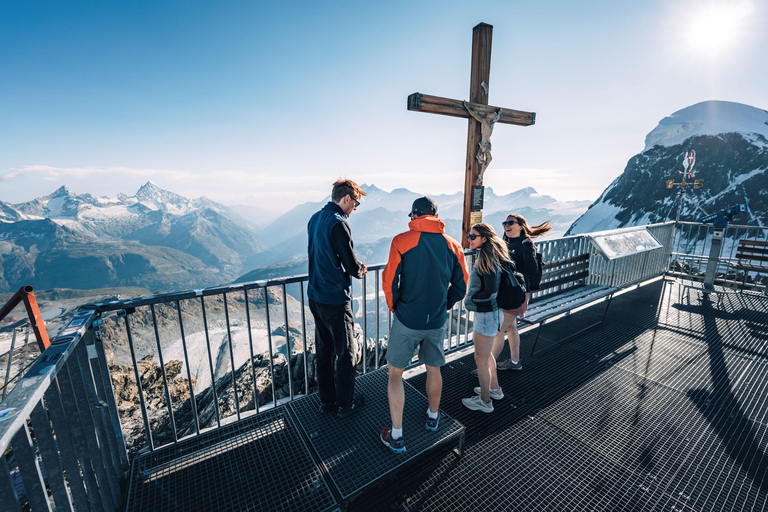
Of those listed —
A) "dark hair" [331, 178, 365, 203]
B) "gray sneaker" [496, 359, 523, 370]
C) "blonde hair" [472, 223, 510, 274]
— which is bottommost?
"gray sneaker" [496, 359, 523, 370]

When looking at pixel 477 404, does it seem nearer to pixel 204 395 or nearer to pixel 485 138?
pixel 485 138

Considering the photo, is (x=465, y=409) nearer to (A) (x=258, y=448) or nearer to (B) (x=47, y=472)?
(A) (x=258, y=448)

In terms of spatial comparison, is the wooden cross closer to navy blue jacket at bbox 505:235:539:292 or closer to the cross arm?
the cross arm

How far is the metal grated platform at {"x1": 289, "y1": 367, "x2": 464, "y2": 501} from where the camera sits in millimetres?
2805

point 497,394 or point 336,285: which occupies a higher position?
point 336,285

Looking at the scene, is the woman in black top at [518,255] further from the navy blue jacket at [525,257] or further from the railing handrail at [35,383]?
the railing handrail at [35,383]

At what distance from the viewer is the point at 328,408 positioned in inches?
141

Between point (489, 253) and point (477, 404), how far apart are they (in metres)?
1.71

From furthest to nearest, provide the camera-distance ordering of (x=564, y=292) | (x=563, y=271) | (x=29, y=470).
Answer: (x=564, y=292)
(x=563, y=271)
(x=29, y=470)

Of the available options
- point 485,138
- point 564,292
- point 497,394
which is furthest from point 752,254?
point 497,394

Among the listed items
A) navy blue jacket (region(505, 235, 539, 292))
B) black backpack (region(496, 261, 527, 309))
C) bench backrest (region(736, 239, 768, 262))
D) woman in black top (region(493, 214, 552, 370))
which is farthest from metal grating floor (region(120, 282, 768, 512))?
bench backrest (region(736, 239, 768, 262))

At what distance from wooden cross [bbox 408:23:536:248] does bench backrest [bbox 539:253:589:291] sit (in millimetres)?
1439

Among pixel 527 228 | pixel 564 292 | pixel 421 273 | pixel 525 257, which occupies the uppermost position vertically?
pixel 527 228

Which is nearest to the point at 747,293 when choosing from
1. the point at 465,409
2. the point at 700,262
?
the point at 700,262
